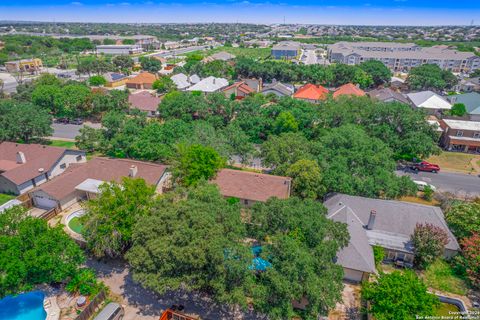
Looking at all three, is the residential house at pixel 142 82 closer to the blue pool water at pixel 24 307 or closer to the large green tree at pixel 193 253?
the blue pool water at pixel 24 307

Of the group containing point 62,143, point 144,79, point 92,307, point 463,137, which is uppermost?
point 144,79

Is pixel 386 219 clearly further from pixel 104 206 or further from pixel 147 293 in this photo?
pixel 104 206

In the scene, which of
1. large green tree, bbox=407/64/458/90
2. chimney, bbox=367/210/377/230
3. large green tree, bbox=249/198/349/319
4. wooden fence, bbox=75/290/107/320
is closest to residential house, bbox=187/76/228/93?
large green tree, bbox=407/64/458/90

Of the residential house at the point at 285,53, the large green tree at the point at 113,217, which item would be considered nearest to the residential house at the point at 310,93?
the large green tree at the point at 113,217

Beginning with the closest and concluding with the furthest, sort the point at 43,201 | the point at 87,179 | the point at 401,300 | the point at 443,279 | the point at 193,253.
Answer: the point at 401,300, the point at 193,253, the point at 443,279, the point at 43,201, the point at 87,179

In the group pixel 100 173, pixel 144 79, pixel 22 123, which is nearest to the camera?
pixel 100 173

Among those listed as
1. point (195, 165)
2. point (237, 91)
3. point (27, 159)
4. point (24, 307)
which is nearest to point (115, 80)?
point (237, 91)

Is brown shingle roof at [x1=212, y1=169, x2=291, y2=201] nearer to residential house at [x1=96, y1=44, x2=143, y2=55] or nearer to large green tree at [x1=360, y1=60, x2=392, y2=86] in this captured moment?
large green tree at [x1=360, y1=60, x2=392, y2=86]

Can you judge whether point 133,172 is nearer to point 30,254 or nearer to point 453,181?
point 30,254
